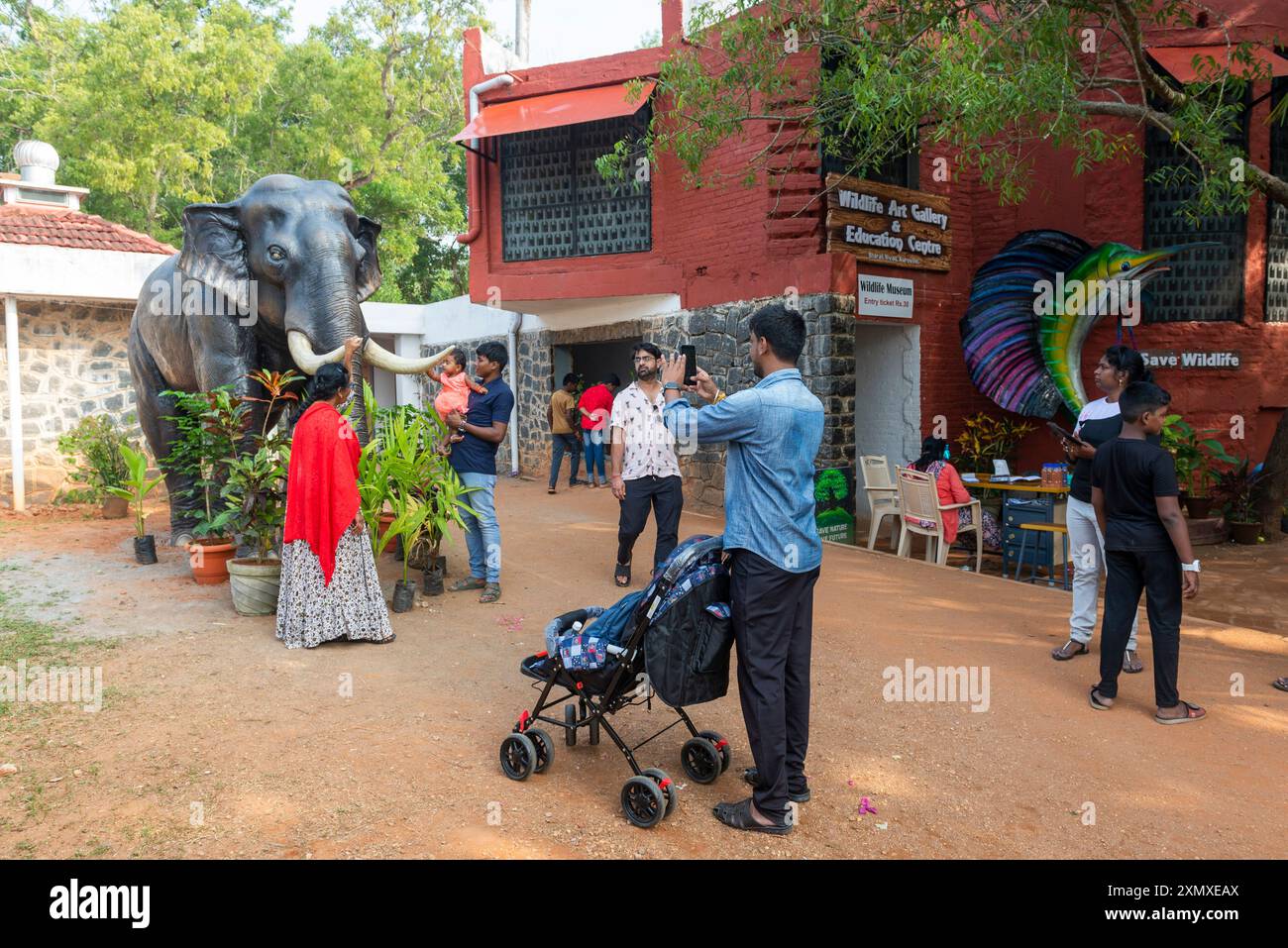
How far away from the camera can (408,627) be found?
6.06 metres

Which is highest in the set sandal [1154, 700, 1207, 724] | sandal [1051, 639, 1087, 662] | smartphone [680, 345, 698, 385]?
smartphone [680, 345, 698, 385]

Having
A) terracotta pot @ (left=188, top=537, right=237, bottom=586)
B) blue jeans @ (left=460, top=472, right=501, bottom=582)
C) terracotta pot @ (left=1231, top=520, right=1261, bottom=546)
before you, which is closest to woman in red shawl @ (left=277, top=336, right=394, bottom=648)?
blue jeans @ (left=460, top=472, right=501, bottom=582)

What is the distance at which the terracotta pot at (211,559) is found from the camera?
22.9 ft

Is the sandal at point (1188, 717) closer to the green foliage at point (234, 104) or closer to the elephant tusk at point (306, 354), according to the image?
the elephant tusk at point (306, 354)

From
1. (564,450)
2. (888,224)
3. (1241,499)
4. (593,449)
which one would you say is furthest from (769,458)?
(564,450)

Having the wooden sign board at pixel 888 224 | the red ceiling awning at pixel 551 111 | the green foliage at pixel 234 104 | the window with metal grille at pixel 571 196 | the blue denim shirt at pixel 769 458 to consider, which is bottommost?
the blue denim shirt at pixel 769 458

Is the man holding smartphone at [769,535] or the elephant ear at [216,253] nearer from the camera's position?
the man holding smartphone at [769,535]

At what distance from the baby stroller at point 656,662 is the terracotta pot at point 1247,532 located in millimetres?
8858

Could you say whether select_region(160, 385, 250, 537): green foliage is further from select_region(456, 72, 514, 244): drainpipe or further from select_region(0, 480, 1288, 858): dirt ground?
select_region(456, 72, 514, 244): drainpipe

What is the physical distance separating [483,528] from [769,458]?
3.75m

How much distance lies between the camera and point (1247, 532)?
33.4ft

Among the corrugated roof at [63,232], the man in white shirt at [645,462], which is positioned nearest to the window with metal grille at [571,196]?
the corrugated roof at [63,232]

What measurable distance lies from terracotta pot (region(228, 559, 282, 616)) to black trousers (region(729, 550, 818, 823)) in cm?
381

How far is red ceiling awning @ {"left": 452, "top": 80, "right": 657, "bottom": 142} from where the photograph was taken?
11.6 m
